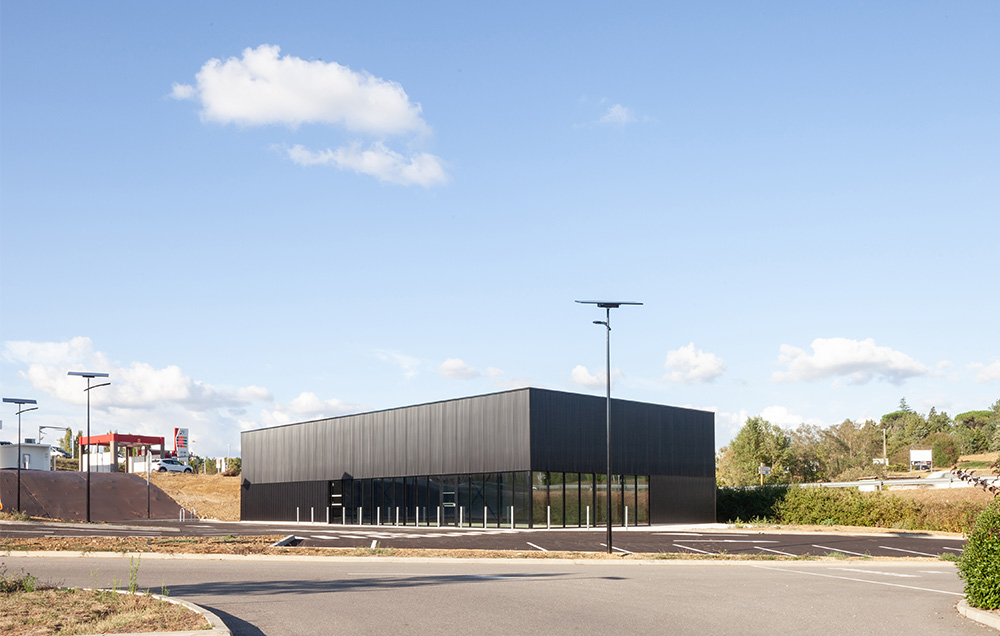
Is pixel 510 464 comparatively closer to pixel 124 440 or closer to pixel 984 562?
pixel 984 562

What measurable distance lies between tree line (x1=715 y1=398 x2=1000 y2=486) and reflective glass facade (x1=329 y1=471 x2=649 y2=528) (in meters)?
35.0

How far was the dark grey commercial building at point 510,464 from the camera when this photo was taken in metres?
43.5

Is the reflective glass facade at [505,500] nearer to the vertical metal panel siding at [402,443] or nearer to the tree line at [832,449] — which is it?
the vertical metal panel siding at [402,443]

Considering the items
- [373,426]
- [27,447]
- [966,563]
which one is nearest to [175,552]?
[966,563]

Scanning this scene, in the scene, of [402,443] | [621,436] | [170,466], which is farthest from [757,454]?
[170,466]

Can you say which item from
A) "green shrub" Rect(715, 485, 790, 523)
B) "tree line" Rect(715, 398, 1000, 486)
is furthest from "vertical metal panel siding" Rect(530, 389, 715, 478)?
"tree line" Rect(715, 398, 1000, 486)

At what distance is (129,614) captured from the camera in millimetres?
11820

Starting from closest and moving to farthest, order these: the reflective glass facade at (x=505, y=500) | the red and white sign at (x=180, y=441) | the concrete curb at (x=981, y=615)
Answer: the concrete curb at (x=981, y=615) < the reflective glass facade at (x=505, y=500) < the red and white sign at (x=180, y=441)

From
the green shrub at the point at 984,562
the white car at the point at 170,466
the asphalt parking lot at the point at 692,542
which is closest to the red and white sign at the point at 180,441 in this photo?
the white car at the point at 170,466

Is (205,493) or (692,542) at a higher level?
(692,542)

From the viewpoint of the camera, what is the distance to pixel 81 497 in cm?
6638

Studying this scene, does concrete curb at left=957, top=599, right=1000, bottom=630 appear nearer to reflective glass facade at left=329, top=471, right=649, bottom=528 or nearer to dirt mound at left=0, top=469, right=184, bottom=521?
reflective glass facade at left=329, top=471, right=649, bottom=528

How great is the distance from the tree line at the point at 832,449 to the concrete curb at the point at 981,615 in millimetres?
63506

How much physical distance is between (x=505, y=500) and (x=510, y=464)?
1.89m
